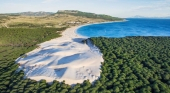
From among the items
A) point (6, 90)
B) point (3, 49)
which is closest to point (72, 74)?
point (6, 90)

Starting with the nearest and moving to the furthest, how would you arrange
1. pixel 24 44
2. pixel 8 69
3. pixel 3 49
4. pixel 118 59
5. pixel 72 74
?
pixel 72 74, pixel 8 69, pixel 118 59, pixel 3 49, pixel 24 44

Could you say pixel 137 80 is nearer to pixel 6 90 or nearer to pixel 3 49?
pixel 6 90

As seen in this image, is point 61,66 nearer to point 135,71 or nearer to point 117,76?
point 117,76

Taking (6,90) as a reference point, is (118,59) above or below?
above

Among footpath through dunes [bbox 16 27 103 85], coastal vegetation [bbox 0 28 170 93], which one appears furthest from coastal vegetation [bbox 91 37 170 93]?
footpath through dunes [bbox 16 27 103 85]

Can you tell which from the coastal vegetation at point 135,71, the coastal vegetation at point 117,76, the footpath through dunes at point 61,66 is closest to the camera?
the coastal vegetation at point 117,76

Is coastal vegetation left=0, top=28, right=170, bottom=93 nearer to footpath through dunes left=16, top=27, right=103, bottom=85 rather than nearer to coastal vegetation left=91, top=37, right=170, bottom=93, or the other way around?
coastal vegetation left=91, top=37, right=170, bottom=93

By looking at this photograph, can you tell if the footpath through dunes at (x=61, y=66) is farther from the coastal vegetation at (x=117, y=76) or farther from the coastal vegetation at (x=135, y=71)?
the coastal vegetation at (x=135, y=71)

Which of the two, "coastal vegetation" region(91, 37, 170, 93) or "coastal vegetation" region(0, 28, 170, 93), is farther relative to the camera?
"coastal vegetation" region(91, 37, 170, 93)

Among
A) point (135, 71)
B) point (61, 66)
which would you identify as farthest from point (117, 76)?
Answer: point (61, 66)

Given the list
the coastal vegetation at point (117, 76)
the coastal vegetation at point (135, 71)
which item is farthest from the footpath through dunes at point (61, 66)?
the coastal vegetation at point (135, 71)

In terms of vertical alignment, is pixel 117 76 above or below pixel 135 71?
below
